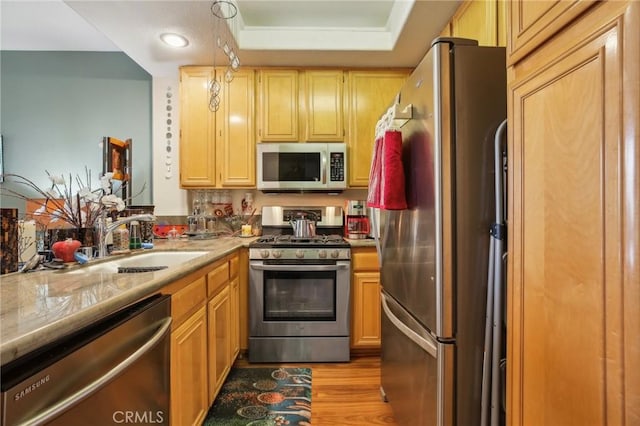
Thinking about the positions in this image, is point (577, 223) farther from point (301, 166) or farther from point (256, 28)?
point (256, 28)

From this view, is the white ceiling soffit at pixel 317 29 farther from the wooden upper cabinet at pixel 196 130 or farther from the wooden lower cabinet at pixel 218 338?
the wooden lower cabinet at pixel 218 338

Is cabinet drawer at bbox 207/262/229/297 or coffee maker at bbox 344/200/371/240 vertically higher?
coffee maker at bbox 344/200/371/240

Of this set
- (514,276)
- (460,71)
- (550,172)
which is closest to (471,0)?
(460,71)

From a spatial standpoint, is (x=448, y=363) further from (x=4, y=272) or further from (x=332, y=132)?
(x=332, y=132)

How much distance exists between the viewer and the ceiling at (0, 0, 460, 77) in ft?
6.66

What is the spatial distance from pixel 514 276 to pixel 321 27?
2484 millimetres

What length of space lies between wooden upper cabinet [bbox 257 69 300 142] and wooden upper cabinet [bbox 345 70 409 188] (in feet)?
1.67

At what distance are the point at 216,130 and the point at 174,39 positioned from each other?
749 mm

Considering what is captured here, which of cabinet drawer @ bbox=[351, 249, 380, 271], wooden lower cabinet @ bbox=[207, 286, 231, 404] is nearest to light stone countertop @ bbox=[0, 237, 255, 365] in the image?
wooden lower cabinet @ bbox=[207, 286, 231, 404]

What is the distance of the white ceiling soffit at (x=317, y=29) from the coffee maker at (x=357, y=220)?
4.34 ft

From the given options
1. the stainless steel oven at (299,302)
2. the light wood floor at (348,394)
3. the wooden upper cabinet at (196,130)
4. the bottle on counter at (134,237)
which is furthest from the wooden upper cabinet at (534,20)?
the wooden upper cabinet at (196,130)

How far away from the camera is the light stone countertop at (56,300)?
604 mm

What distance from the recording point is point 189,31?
87.5 inches

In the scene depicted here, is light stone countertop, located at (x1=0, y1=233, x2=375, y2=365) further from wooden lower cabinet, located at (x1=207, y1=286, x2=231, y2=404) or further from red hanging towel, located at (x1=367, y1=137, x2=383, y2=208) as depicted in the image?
red hanging towel, located at (x1=367, y1=137, x2=383, y2=208)
